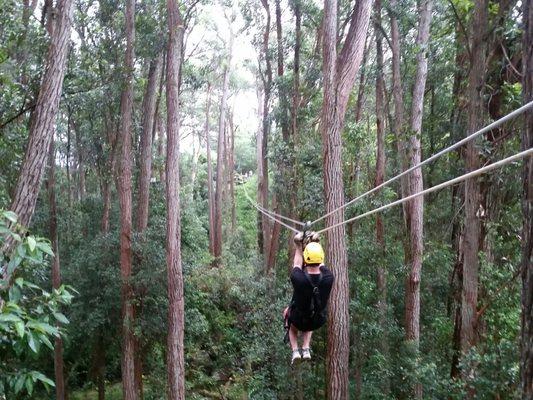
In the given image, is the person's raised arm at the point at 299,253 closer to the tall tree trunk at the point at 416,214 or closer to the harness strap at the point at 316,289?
the harness strap at the point at 316,289

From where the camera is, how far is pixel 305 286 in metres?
4.71

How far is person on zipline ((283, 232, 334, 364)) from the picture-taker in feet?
15.4

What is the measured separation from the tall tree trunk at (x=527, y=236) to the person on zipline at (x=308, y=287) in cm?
241

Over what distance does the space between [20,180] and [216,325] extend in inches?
451

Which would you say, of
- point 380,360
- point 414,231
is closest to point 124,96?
point 414,231

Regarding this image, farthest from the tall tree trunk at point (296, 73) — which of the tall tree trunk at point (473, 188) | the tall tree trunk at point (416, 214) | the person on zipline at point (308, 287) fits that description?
the person on zipline at point (308, 287)

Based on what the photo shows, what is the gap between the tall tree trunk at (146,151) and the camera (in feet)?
38.8

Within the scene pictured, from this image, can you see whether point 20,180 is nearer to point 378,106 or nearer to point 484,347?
point 484,347

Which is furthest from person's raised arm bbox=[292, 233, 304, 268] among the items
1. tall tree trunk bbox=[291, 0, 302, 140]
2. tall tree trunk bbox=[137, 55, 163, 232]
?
tall tree trunk bbox=[291, 0, 302, 140]

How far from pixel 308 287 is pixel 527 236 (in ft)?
8.49

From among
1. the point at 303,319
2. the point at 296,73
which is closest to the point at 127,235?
the point at 303,319

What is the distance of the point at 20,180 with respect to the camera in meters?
4.94

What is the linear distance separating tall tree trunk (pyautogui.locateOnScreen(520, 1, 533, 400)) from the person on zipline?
2.41 m

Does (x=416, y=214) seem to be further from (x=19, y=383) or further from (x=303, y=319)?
(x=19, y=383)
